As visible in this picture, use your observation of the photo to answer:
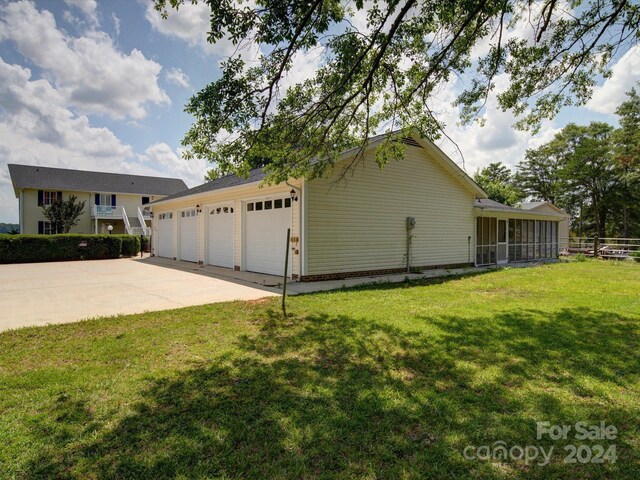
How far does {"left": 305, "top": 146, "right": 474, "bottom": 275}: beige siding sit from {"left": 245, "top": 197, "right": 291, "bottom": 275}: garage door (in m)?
1.16

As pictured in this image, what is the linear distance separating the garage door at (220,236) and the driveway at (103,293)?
1843mm

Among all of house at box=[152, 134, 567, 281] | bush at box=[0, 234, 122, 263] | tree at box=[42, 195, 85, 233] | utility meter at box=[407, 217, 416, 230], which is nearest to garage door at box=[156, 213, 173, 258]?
house at box=[152, 134, 567, 281]

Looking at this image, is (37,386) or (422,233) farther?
(422,233)

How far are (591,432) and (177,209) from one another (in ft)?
59.7

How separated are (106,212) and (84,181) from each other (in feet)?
12.7

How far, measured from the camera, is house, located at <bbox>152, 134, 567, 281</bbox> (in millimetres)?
Answer: 10516

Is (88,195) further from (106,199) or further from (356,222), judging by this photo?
(356,222)

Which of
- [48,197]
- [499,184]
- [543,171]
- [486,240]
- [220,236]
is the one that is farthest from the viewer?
[543,171]

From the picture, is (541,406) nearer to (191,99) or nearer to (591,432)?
(591,432)

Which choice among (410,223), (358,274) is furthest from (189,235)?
→ (410,223)

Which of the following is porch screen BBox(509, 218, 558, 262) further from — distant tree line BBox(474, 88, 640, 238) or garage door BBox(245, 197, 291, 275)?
distant tree line BBox(474, 88, 640, 238)

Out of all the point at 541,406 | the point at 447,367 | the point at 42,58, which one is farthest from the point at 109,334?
the point at 42,58

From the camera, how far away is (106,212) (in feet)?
93.2

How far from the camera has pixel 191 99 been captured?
558 centimetres
